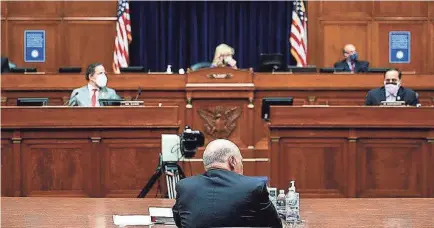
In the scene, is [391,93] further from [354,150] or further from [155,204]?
[155,204]

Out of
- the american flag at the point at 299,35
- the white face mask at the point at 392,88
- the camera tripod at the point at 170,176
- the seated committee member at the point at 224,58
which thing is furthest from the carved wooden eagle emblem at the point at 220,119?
the camera tripod at the point at 170,176

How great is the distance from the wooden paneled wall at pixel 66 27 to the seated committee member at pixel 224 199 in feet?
34.8

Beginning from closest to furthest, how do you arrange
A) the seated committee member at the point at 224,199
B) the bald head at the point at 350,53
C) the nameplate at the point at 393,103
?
the seated committee member at the point at 224,199, the nameplate at the point at 393,103, the bald head at the point at 350,53

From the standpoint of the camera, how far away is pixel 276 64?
12.9m

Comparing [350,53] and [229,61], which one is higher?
[350,53]

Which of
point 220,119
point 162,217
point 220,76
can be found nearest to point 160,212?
point 162,217

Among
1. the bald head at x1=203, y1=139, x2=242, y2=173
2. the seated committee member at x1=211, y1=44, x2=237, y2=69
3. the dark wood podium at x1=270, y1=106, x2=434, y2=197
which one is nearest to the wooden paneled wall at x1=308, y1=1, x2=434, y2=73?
the seated committee member at x1=211, y1=44, x2=237, y2=69

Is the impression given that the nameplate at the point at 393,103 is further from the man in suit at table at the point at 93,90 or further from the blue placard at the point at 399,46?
the blue placard at the point at 399,46

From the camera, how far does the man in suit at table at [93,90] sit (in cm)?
998

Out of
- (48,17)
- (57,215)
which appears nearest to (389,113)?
(57,215)

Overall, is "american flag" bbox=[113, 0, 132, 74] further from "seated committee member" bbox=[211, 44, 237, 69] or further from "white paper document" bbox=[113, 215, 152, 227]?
"white paper document" bbox=[113, 215, 152, 227]

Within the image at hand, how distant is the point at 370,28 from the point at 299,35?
153 cm

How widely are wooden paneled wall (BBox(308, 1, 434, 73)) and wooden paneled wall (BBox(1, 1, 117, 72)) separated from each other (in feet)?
11.7

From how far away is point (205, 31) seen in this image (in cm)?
1531
